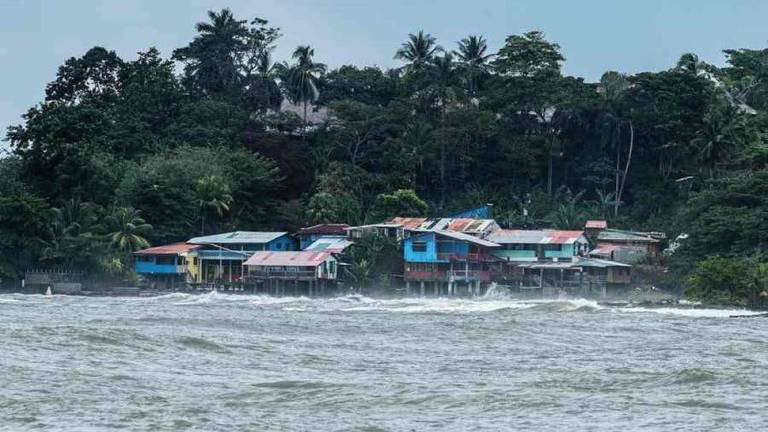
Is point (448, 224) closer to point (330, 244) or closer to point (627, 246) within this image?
point (330, 244)

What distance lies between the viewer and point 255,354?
3083 cm

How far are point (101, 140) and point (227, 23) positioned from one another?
14.5m

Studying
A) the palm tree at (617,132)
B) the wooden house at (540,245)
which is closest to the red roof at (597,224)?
the wooden house at (540,245)

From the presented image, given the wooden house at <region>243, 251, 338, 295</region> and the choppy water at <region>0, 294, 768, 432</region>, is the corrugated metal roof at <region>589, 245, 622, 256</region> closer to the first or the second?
the wooden house at <region>243, 251, 338, 295</region>

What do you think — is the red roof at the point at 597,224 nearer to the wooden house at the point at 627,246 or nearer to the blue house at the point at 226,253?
the wooden house at the point at 627,246

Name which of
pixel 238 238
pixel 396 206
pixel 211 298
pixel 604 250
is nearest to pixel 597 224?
pixel 604 250

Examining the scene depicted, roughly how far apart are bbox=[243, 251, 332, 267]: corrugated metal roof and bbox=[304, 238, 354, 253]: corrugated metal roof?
1.12 m

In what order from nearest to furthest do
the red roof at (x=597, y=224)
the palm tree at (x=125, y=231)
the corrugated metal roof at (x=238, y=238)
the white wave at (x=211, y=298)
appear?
1. the white wave at (x=211, y=298)
2. the palm tree at (x=125, y=231)
3. the corrugated metal roof at (x=238, y=238)
4. the red roof at (x=597, y=224)

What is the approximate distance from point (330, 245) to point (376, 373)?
41849 mm

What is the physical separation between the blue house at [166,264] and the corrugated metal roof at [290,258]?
3.19 metres

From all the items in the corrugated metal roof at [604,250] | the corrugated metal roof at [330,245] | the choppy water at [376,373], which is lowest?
the choppy water at [376,373]

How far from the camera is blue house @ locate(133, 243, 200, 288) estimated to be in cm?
6812

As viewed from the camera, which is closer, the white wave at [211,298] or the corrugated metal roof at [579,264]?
the white wave at [211,298]

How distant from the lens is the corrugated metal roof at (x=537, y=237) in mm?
66500
